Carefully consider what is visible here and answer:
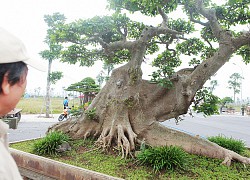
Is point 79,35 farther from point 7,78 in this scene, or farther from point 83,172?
point 7,78

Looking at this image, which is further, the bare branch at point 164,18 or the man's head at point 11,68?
the bare branch at point 164,18

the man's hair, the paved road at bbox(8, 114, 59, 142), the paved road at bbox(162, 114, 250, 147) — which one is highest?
the man's hair

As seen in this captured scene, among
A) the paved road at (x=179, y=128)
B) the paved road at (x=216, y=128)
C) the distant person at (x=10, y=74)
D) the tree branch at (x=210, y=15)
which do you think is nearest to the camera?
the distant person at (x=10, y=74)

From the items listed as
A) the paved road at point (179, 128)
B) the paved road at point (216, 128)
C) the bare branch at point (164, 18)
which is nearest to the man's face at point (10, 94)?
the bare branch at point (164, 18)

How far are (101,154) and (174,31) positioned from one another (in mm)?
2937

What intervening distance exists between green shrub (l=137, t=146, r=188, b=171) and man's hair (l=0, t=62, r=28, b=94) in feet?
10.0

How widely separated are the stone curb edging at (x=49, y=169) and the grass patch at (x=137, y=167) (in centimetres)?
35

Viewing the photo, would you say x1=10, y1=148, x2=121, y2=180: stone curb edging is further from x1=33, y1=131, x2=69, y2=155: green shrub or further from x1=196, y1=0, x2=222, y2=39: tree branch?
x1=196, y1=0, x2=222, y2=39: tree branch

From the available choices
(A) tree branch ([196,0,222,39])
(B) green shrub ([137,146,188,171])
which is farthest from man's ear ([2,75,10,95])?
(A) tree branch ([196,0,222,39])

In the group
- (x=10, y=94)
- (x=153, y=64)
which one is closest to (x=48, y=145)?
(x=153, y=64)

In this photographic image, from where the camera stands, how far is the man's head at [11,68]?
0.76 metres

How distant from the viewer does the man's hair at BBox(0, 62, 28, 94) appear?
2.56 ft

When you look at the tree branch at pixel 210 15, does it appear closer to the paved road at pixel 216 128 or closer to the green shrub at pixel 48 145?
the green shrub at pixel 48 145

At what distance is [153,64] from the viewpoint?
5566mm
